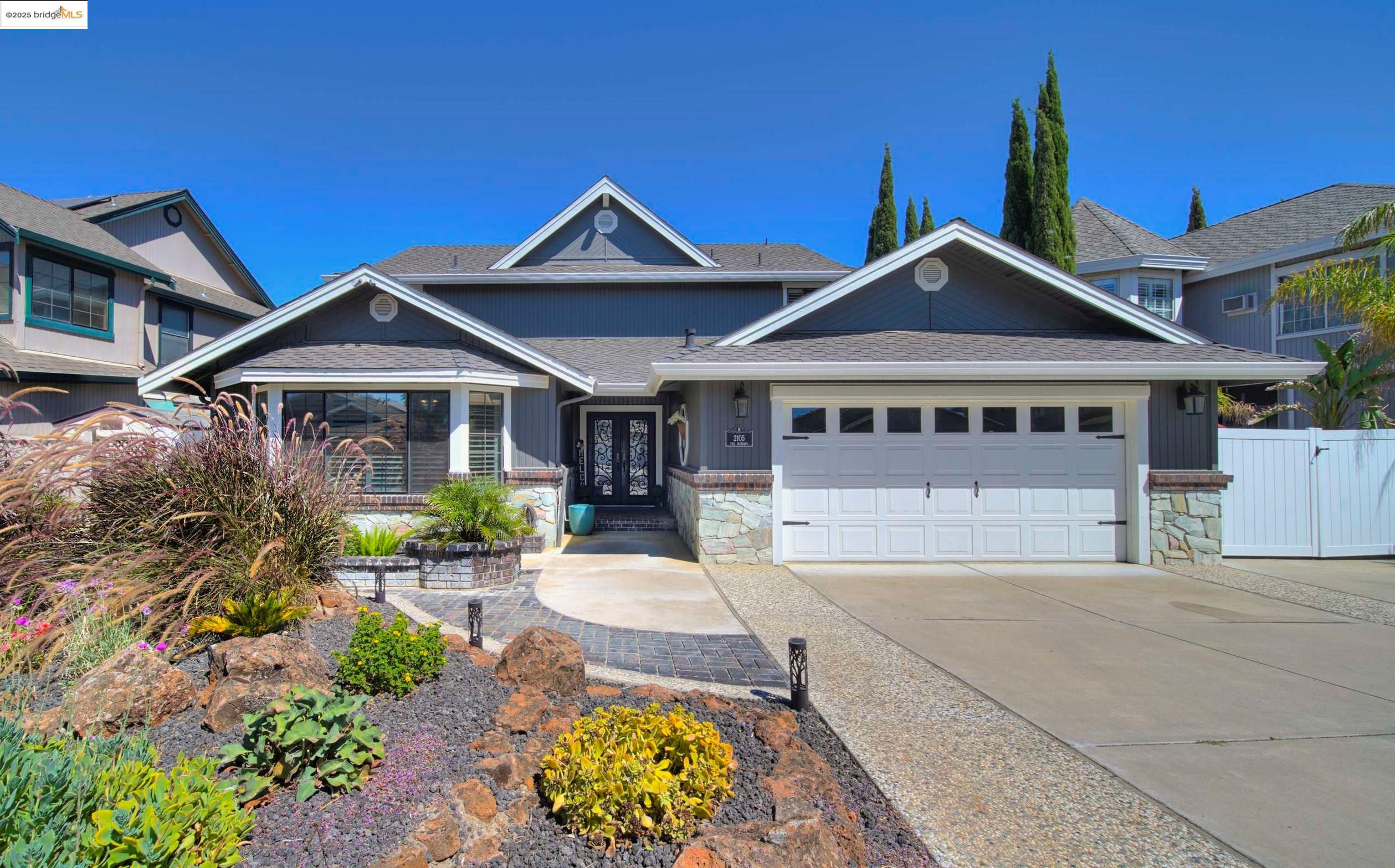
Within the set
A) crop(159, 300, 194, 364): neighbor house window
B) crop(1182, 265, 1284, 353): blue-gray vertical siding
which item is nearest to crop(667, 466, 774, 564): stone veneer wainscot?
crop(1182, 265, 1284, 353): blue-gray vertical siding

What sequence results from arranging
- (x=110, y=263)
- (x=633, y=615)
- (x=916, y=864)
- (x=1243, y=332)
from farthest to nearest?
(x=1243, y=332) < (x=110, y=263) < (x=633, y=615) < (x=916, y=864)

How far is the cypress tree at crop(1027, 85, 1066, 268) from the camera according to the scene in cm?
1759

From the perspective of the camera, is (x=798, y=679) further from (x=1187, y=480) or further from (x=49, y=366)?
(x=49, y=366)

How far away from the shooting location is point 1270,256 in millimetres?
16047

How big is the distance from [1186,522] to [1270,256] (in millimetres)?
11806

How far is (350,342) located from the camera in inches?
415

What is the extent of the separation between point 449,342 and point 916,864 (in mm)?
10040

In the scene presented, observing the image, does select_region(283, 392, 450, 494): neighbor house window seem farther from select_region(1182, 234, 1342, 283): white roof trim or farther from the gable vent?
select_region(1182, 234, 1342, 283): white roof trim

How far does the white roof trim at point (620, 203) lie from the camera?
14406 mm

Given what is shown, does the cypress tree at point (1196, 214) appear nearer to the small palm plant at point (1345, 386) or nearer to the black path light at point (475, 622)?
the small palm plant at point (1345, 386)

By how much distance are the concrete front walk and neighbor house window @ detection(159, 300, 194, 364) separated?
2344 centimetres

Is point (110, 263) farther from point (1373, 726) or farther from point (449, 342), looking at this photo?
→ point (1373, 726)

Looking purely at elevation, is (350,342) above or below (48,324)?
below

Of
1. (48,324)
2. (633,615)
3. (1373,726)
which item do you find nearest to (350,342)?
(633,615)
